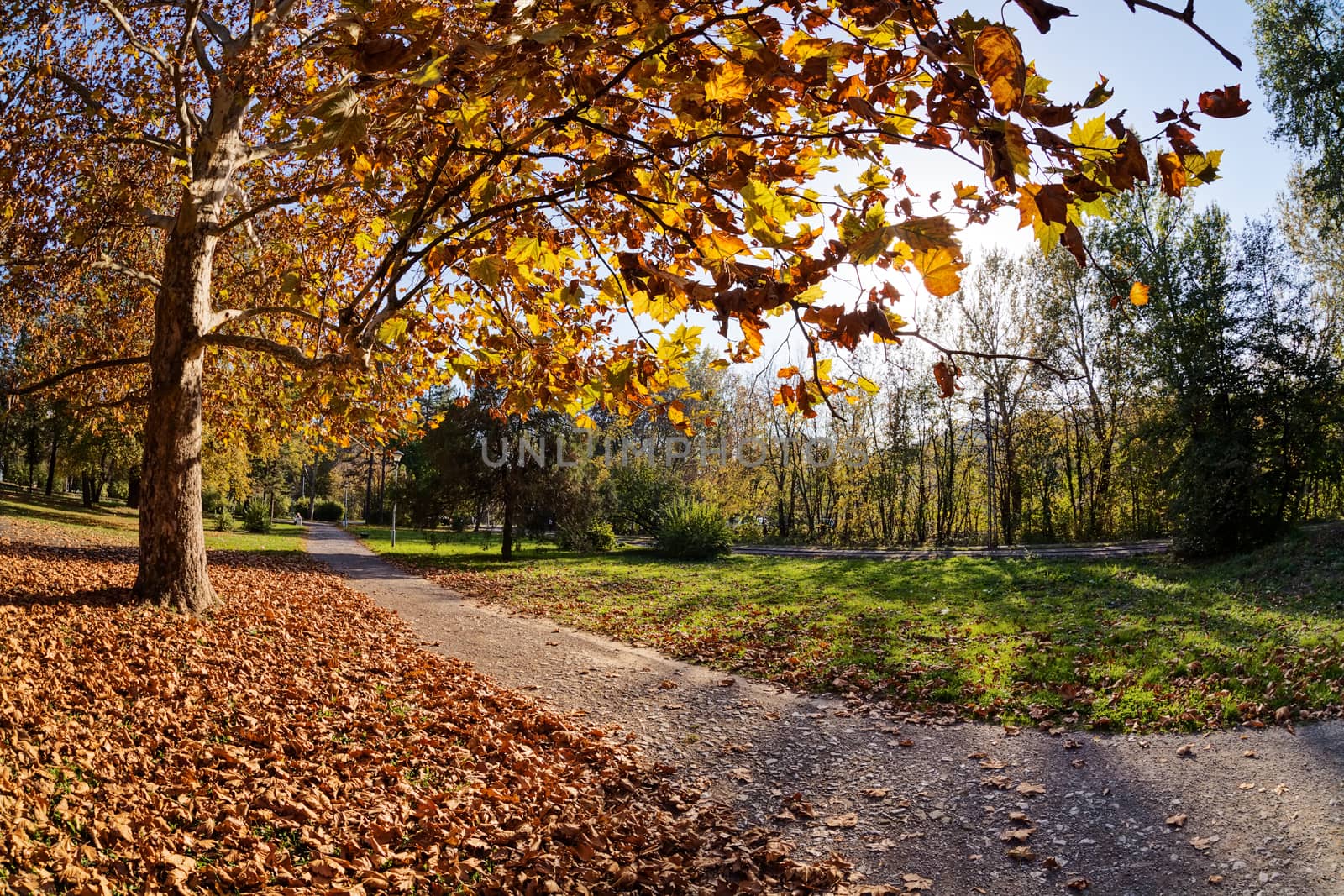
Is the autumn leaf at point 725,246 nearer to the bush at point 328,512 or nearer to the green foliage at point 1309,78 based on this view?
the green foliage at point 1309,78

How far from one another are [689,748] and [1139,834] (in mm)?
2981

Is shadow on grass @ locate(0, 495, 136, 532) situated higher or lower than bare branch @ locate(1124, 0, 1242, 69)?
lower

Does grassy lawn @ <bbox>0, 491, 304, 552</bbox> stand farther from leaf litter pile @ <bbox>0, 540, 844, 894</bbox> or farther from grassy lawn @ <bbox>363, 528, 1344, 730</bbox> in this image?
leaf litter pile @ <bbox>0, 540, 844, 894</bbox>

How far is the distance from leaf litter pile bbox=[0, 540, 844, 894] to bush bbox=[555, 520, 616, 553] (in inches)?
647

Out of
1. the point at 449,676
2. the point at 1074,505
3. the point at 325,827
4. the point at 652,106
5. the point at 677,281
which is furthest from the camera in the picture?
the point at 1074,505

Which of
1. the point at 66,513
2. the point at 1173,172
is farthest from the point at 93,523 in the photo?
the point at 1173,172

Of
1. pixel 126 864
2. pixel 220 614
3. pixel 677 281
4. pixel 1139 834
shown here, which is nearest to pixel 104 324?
pixel 220 614

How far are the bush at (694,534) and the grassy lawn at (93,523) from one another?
12.1 metres

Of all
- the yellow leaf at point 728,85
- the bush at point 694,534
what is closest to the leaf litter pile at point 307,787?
the yellow leaf at point 728,85

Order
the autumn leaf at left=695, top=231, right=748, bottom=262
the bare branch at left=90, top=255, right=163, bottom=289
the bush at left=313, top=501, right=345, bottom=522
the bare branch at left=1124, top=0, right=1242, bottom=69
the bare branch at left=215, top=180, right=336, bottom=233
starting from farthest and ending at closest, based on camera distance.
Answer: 1. the bush at left=313, top=501, right=345, bottom=522
2. the bare branch at left=90, top=255, right=163, bottom=289
3. the bare branch at left=215, top=180, right=336, bottom=233
4. the autumn leaf at left=695, top=231, right=748, bottom=262
5. the bare branch at left=1124, top=0, right=1242, bottom=69

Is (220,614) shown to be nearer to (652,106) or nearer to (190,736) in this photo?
(190,736)

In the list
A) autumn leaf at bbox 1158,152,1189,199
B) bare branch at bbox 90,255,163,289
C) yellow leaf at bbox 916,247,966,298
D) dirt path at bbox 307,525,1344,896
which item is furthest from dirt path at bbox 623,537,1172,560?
yellow leaf at bbox 916,247,966,298

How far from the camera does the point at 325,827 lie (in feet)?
11.7

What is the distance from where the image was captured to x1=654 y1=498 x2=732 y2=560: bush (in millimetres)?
20906
